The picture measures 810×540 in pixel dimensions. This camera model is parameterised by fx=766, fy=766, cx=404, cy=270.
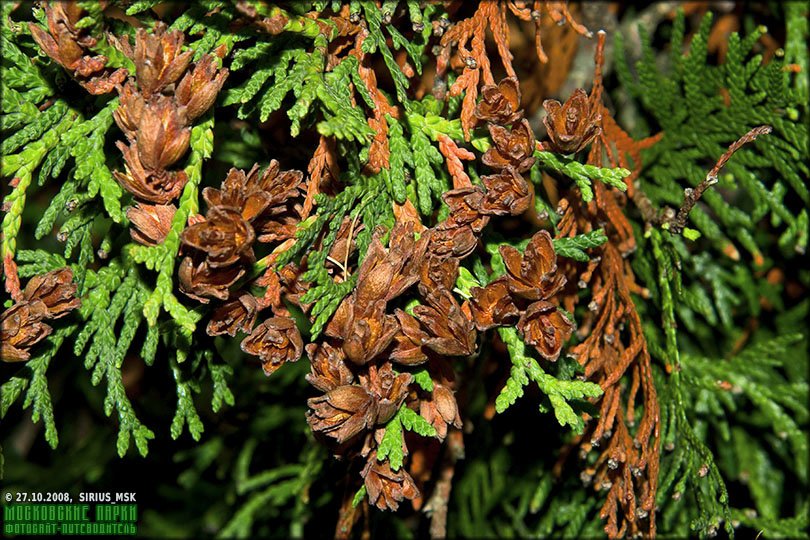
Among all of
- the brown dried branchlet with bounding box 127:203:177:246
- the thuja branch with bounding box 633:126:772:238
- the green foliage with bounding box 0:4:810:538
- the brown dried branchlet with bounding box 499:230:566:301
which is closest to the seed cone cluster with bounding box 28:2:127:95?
the green foliage with bounding box 0:4:810:538

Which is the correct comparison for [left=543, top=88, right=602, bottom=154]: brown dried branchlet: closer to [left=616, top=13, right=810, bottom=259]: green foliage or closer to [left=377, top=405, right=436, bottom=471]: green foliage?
[left=377, top=405, right=436, bottom=471]: green foliage

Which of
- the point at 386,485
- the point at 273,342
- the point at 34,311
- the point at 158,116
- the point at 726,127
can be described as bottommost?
the point at 386,485

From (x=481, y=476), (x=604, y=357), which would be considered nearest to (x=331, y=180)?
(x=604, y=357)

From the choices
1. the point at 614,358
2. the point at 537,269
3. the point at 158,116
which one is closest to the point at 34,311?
the point at 158,116

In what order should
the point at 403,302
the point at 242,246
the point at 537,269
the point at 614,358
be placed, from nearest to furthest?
1. the point at 242,246
2. the point at 537,269
3. the point at 403,302
4. the point at 614,358

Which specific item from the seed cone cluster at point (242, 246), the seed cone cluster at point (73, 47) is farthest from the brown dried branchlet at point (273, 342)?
the seed cone cluster at point (73, 47)

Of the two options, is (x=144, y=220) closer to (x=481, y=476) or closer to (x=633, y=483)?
(x=633, y=483)

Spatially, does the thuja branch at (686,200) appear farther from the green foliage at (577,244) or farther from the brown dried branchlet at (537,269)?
the brown dried branchlet at (537,269)

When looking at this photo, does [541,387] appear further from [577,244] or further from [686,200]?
[686,200]
